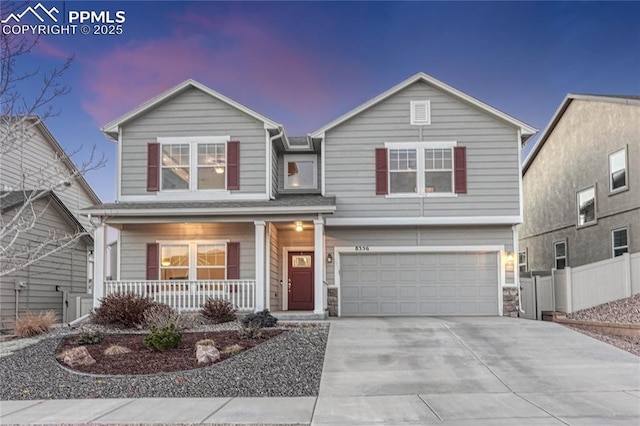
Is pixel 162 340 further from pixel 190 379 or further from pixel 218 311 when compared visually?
pixel 218 311

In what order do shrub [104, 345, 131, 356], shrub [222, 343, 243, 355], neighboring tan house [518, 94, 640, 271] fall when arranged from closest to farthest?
1. shrub [222, 343, 243, 355]
2. shrub [104, 345, 131, 356]
3. neighboring tan house [518, 94, 640, 271]

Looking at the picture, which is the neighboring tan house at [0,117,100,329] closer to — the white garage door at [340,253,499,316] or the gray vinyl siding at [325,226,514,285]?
the gray vinyl siding at [325,226,514,285]

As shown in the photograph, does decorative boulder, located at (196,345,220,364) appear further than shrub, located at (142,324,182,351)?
No

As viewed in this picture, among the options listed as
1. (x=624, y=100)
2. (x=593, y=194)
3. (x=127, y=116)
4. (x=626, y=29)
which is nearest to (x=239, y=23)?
(x=127, y=116)

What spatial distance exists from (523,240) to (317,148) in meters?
12.3

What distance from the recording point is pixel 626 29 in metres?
15.0

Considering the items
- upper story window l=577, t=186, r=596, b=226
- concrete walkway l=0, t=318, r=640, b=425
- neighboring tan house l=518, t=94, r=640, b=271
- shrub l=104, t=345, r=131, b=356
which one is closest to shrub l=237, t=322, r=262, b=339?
concrete walkway l=0, t=318, r=640, b=425

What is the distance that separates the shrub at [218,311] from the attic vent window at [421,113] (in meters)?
7.43

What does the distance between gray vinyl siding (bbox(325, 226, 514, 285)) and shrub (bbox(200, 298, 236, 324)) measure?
3.41 meters

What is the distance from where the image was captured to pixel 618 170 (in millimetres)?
17250

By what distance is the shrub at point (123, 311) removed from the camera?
13117mm

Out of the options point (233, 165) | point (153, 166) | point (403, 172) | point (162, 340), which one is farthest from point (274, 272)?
point (162, 340)

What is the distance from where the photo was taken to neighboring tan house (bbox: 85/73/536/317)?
15859 mm

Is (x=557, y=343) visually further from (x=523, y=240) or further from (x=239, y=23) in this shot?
(x=523, y=240)
